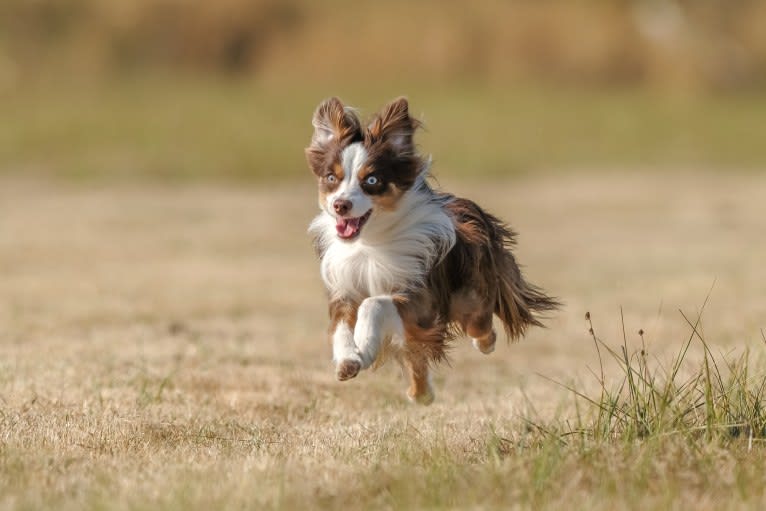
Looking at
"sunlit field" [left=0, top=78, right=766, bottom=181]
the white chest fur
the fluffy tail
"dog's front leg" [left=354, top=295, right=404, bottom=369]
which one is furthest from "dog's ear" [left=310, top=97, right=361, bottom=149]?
"sunlit field" [left=0, top=78, right=766, bottom=181]

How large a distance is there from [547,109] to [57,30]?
64.8ft

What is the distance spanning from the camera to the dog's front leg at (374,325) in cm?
673

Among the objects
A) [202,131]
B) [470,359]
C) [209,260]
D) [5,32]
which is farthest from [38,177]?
[470,359]

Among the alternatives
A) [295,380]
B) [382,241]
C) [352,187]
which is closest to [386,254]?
[382,241]

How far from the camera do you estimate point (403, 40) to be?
51.7 meters

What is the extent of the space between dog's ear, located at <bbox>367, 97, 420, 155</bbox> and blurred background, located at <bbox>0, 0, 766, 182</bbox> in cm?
2595

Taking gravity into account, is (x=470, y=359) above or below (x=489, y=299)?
below

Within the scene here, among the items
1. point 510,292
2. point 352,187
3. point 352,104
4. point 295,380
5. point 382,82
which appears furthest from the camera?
point 382,82

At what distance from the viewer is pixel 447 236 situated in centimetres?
731

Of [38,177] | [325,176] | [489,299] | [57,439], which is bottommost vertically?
[38,177]

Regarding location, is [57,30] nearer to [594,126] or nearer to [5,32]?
[5,32]

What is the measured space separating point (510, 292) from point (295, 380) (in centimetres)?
183

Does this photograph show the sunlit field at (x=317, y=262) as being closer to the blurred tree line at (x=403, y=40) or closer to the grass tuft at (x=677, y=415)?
the grass tuft at (x=677, y=415)

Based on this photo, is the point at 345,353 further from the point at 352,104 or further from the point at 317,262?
the point at 352,104
